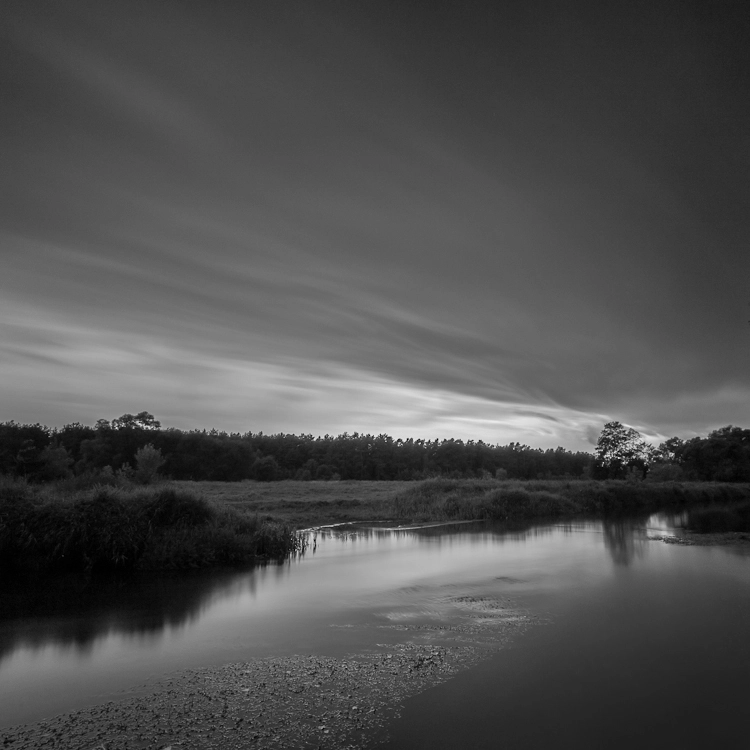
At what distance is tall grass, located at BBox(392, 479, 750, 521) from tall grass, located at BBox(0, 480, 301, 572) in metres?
19.7

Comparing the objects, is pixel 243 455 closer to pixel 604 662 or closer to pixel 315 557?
pixel 315 557

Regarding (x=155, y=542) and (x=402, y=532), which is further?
(x=402, y=532)

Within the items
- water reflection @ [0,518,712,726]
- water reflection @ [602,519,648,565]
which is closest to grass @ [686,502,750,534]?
water reflection @ [602,519,648,565]

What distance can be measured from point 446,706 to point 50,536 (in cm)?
1511

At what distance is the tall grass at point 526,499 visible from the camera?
39656 millimetres

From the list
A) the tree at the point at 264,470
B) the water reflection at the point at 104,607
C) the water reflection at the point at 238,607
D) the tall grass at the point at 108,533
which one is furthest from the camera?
the tree at the point at 264,470

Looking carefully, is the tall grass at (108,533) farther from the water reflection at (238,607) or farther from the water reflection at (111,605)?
the water reflection at (238,607)

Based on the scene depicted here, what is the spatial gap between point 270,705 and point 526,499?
123ft

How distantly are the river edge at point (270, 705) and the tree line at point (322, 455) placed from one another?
143ft

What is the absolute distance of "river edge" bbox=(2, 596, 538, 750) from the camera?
7.00 meters

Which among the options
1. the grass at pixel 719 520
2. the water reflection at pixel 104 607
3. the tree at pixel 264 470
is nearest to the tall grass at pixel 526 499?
the grass at pixel 719 520

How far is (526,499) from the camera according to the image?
42812 millimetres

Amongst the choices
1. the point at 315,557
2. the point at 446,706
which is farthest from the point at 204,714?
the point at 315,557

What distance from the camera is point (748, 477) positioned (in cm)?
8519
